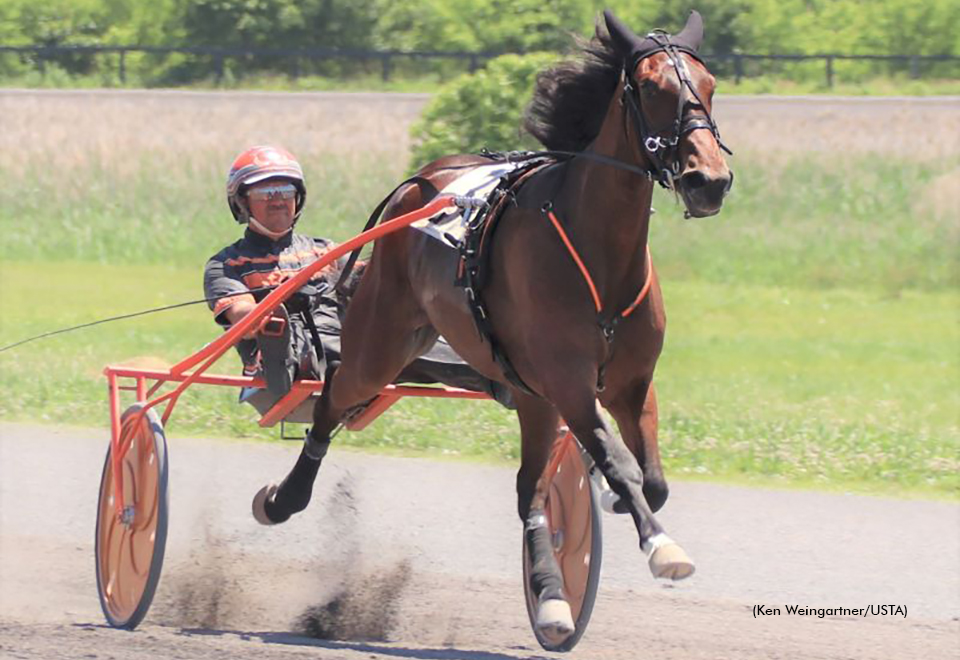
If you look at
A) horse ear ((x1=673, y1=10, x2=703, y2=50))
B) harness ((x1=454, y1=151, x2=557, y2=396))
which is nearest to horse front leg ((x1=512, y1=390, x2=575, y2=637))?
harness ((x1=454, y1=151, x2=557, y2=396))

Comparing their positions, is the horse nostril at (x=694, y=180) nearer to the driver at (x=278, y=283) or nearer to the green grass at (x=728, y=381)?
the driver at (x=278, y=283)

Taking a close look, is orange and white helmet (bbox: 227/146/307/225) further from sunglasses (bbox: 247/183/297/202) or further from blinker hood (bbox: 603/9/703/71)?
blinker hood (bbox: 603/9/703/71)

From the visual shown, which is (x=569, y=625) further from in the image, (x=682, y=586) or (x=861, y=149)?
(x=861, y=149)

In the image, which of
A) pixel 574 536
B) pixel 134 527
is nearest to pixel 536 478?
pixel 574 536

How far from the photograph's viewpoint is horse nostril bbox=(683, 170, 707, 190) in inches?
170

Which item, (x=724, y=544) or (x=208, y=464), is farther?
(x=208, y=464)

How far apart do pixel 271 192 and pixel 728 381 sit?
5.25 meters

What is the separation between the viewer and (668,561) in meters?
4.50

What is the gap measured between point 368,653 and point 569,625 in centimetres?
64

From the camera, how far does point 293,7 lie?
97.7ft

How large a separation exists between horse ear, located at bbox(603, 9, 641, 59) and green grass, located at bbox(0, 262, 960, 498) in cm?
407

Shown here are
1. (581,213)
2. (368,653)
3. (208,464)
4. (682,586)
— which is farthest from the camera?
(208,464)

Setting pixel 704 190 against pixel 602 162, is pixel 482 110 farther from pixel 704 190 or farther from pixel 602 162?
pixel 704 190

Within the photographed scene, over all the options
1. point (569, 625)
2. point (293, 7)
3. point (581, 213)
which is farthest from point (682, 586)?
point (293, 7)
